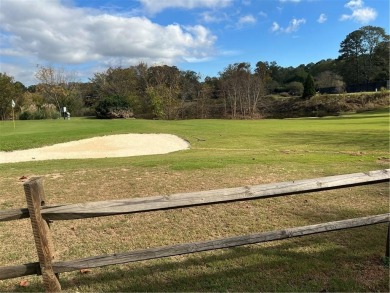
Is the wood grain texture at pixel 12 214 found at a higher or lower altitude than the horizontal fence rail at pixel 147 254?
higher

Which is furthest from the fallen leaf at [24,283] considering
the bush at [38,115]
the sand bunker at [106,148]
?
the bush at [38,115]

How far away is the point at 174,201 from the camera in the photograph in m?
3.48

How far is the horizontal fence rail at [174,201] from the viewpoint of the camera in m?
3.31

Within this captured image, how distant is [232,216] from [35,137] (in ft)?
56.3

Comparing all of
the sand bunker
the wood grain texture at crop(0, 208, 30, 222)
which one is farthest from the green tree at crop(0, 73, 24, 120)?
the wood grain texture at crop(0, 208, 30, 222)

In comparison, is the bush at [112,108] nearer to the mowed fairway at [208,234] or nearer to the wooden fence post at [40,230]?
the mowed fairway at [208,234]

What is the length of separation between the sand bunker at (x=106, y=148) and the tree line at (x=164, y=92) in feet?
76.9

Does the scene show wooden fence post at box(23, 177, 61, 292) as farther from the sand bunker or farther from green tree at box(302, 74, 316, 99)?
green tree at box(302, 74, 316, 99)

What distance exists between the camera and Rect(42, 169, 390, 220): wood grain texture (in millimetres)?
3318

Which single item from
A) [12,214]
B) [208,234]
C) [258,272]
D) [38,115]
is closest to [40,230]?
[12,214]

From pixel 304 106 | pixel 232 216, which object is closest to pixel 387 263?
pixel 232 216

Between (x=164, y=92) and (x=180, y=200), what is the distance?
50.9m

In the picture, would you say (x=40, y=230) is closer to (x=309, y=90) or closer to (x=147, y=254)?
(x=147, y=254)

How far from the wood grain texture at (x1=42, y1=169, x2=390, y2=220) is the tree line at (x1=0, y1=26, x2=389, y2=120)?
41.6 metres
